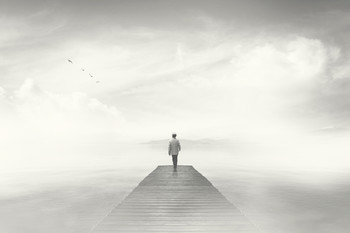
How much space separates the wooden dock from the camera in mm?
6855

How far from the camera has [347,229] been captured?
56.0ft

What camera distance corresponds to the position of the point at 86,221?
19953 millimetres

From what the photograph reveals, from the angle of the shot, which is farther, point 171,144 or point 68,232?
point 68,232

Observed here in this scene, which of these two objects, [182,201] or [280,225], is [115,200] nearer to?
[280,225]

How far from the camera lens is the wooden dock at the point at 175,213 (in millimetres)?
6855

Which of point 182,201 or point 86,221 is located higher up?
point 182,201

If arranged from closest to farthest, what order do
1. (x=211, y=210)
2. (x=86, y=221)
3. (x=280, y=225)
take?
1. (x=211, y=210)
2. (x=280, y=225)
3. (x=86, y=221)

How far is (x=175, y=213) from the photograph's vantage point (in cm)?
808

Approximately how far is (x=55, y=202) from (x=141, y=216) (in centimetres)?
2044

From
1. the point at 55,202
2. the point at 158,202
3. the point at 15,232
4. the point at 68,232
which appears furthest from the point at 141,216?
the point at 55,202

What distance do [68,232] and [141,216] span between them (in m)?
9.91

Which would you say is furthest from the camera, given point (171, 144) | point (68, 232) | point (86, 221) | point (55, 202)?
point (55, 202)

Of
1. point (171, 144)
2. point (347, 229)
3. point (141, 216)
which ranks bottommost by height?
point (347, 229)

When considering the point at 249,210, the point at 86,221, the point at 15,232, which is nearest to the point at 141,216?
the point at 15,232
